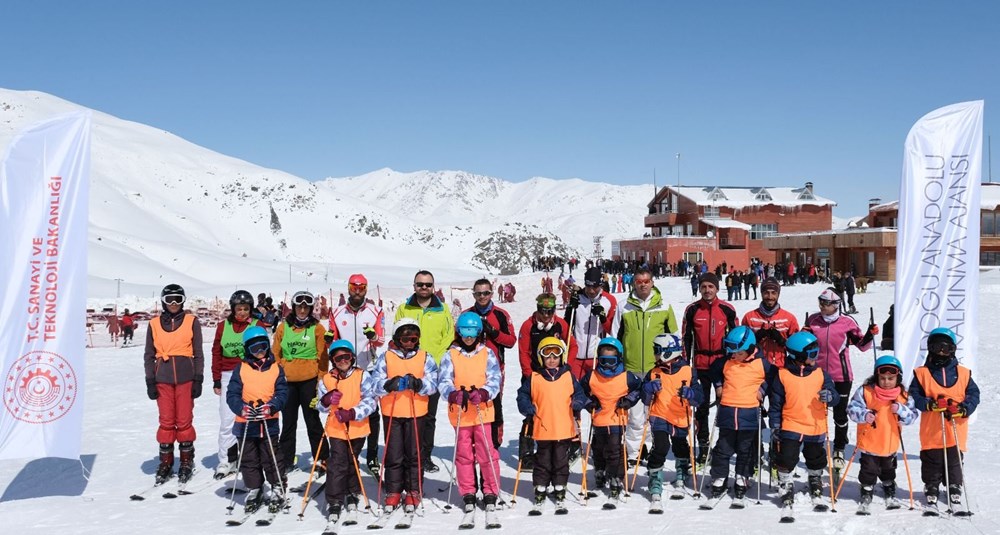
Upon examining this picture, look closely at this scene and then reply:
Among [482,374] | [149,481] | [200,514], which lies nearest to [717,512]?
[482,374]

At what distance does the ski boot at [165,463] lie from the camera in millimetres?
7484

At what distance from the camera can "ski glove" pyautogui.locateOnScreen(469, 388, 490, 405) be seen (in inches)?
251

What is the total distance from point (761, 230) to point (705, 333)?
2003 inches

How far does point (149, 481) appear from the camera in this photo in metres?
7.78

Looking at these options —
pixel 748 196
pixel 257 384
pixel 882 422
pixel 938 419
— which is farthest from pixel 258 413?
pixel 748 196

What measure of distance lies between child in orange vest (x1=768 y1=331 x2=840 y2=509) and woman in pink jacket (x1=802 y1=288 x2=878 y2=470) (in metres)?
0.86

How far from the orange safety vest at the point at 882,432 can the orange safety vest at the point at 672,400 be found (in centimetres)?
154

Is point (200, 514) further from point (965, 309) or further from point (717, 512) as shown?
point (965, 309)

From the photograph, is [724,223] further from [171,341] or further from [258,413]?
[258,413]

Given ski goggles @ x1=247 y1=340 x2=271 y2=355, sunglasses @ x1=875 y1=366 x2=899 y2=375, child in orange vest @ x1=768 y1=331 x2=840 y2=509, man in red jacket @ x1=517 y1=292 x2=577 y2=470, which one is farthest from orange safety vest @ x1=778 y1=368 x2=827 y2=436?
ski goggles @ x1=247 y1=340 x2=271 y2=355

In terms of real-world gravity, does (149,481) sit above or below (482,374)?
below

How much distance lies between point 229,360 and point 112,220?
6001 cm

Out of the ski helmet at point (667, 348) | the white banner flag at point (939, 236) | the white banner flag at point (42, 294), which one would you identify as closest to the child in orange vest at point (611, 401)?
the ski helmet at point (667, 348)

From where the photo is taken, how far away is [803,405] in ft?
21.0
